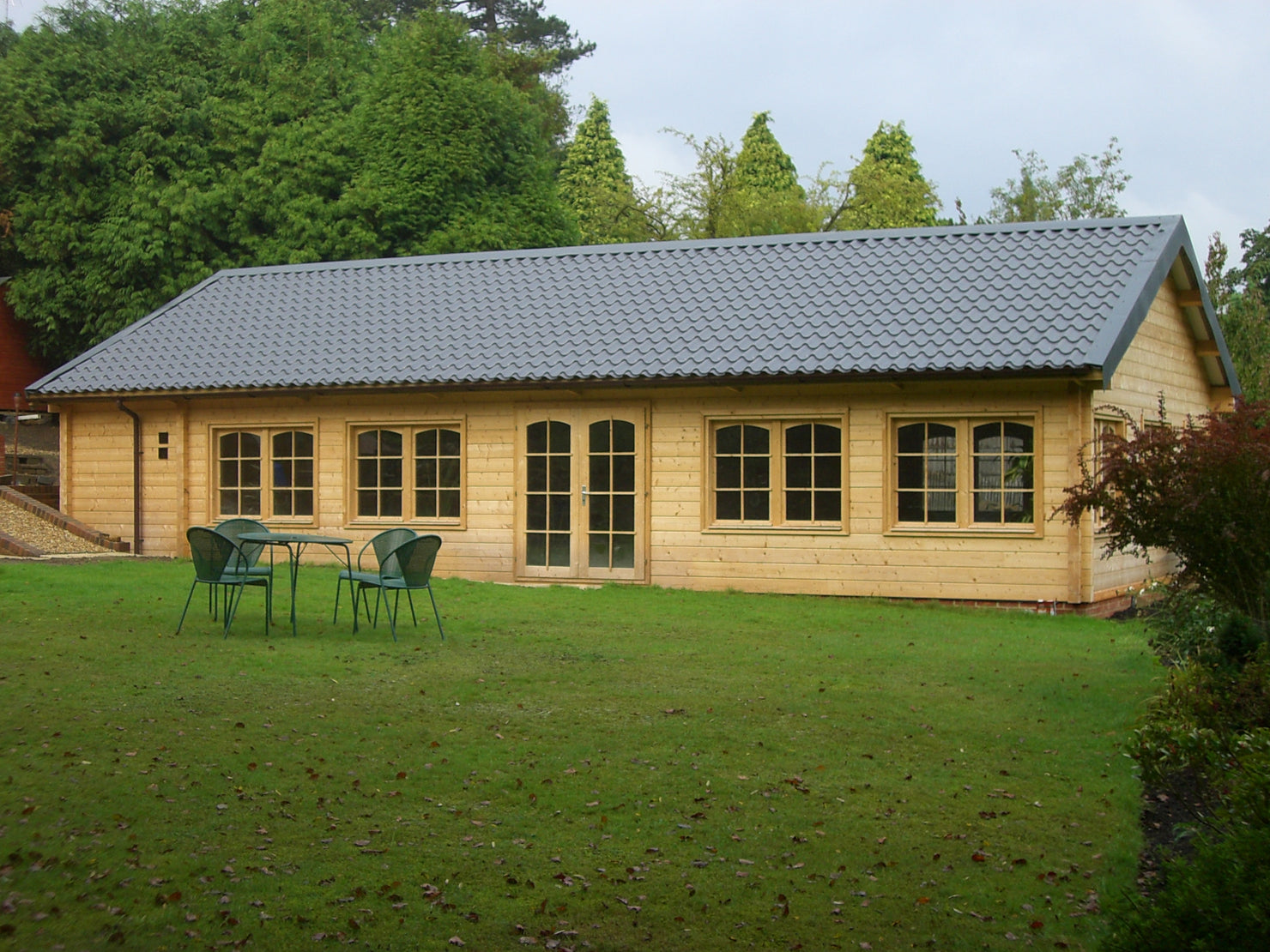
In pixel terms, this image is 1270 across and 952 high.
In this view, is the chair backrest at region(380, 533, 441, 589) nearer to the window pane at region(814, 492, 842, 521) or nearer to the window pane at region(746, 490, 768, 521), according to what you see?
the window pane at region(746, 490, 768, 521)

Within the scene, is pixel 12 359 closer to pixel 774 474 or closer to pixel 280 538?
pixel 774 474

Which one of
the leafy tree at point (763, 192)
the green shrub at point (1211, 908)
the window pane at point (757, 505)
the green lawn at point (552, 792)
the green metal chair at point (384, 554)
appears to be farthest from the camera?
the leafy tree at point (763, 192)

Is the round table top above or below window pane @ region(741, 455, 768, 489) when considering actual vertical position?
below

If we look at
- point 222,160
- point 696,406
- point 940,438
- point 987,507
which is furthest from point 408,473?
point 222,160

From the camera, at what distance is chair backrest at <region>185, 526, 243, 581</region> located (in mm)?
11086

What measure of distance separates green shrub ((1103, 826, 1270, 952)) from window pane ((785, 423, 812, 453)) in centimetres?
1235

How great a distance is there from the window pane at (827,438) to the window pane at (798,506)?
575 millimetres

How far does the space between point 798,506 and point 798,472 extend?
16.5 inches

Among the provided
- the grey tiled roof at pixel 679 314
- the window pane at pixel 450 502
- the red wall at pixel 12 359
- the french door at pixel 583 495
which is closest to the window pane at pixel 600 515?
the french door at pixel 583 495

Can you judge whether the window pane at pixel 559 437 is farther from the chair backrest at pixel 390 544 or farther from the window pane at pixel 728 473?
the chair backrest at pixel 390 544

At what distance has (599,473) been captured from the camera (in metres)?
16.9

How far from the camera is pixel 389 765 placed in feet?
22.6

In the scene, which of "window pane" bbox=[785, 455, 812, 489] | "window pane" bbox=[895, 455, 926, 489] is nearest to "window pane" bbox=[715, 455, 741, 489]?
"window pane" bbox=[785, 455, 812, 489]

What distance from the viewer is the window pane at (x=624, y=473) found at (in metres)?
16.7
